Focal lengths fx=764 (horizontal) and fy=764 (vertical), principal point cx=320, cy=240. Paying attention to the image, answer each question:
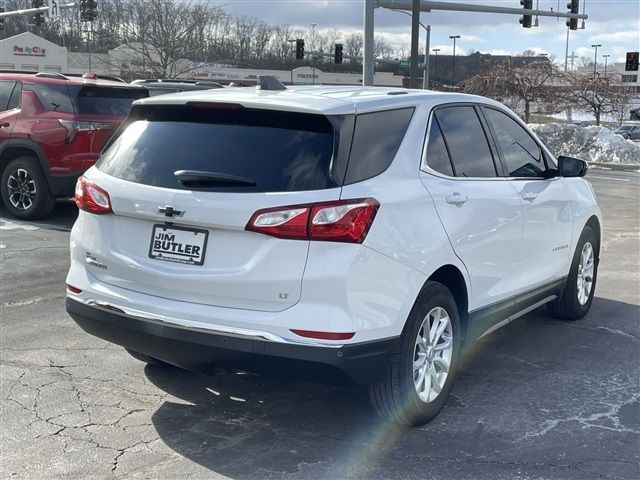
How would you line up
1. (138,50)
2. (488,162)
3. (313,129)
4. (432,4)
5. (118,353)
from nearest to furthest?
(313,129)
(488,162)
(118,353)
(432,4)
(138,50)

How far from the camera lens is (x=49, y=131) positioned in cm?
1017

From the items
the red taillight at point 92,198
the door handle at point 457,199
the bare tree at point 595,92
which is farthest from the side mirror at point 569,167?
the bare tree at point 595,92

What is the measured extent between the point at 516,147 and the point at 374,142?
193 cm

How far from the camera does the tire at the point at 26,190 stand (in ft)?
34.1

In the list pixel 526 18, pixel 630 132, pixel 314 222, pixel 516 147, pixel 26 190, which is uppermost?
pixel 526 18

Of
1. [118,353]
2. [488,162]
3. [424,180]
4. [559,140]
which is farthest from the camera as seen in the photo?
[559,140]

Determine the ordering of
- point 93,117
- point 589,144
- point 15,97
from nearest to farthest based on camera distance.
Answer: point 93,117, point 15,97, point 589,144

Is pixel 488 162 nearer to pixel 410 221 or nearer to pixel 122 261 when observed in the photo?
pixel 410 221

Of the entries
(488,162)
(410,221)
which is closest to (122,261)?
(410,221)

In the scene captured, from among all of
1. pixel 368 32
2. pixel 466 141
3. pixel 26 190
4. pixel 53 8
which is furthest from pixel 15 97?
pixel 53 8

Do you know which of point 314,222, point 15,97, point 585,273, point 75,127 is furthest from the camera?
point 15,97

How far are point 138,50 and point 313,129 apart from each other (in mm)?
41329

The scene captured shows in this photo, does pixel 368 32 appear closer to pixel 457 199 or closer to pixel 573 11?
pixel 573 11

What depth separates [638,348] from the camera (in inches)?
227
